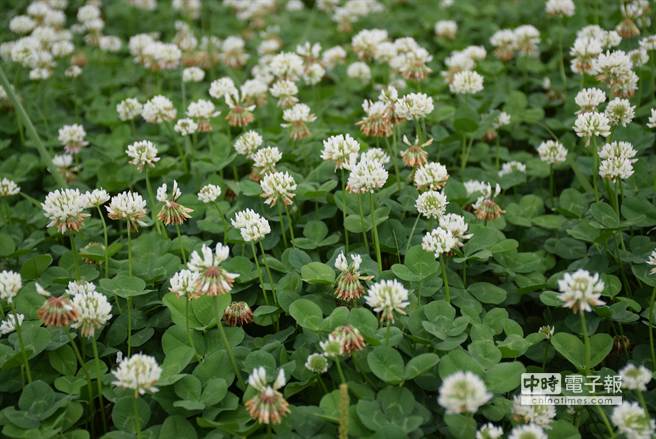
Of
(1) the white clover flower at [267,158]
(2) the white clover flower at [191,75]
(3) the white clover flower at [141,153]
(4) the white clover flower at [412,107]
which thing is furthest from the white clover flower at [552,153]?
(2) the white clover flower at [191,75]

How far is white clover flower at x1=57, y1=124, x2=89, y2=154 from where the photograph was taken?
322 cm

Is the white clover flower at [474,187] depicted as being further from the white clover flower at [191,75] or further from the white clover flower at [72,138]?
the white clover flower at [72,138]

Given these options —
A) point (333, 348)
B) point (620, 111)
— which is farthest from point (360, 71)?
point (333, 348)

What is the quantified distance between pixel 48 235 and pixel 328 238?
1.14 m

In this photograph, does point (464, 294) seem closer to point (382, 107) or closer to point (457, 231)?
point (457, 231)

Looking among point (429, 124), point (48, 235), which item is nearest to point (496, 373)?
point (429, 124)

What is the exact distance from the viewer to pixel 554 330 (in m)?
2.36

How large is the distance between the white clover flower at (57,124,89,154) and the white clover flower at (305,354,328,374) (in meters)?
1.80

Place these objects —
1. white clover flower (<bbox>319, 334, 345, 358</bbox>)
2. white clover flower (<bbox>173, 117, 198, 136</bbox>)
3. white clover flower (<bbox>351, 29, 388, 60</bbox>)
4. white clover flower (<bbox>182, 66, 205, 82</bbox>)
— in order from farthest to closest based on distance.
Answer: white clover flower (<bbox>182, 66, 205, 82</bbox>), white clover flower (<bbox>351, 29, 388, 60</bbox>), white clover flower (<bbox>173, 117, 198, 136</bbox>), white clover flower (<bbox>319, 334, 345, 358</bbox>)

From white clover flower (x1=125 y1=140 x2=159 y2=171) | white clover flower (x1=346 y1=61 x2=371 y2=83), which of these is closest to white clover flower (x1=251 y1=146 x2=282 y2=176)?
white clover flower (x1=125 y1=140 x2=159 y2=171)

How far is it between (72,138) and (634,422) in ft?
8.35

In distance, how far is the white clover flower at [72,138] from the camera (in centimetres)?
322

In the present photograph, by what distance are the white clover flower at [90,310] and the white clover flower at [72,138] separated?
4.71 ft

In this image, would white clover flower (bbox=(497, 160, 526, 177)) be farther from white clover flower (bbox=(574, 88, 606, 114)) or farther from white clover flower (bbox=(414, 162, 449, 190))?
white clover flower (bbox=(414, 162, 449, 190))
